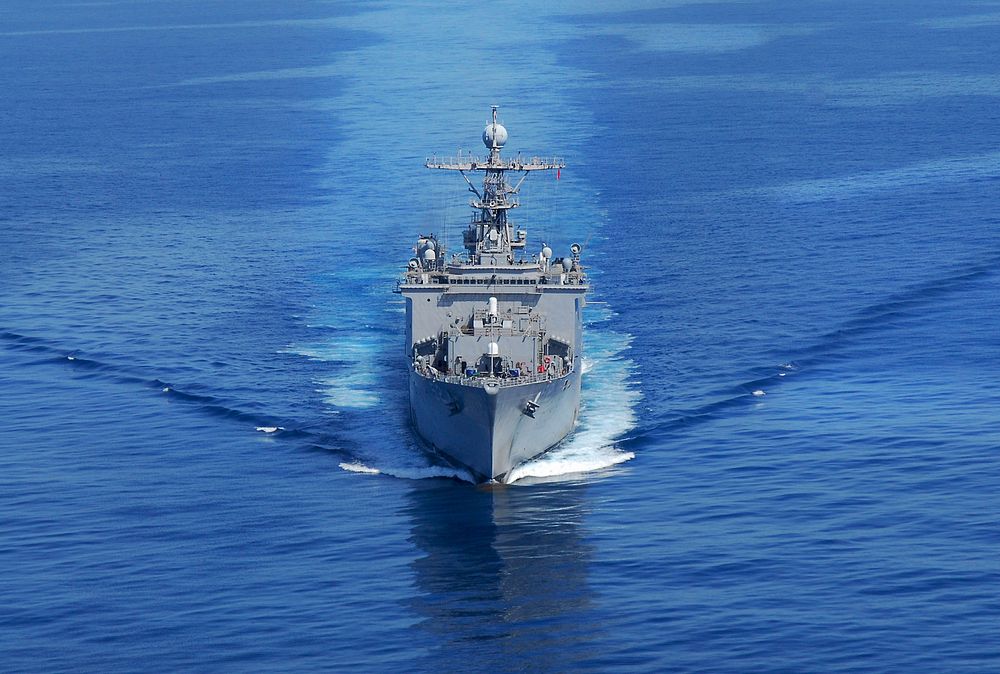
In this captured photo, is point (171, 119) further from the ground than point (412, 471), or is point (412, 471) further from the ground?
point (171, 119)

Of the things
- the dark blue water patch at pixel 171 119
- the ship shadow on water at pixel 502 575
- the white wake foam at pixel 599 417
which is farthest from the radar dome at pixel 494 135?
the dark blue water patch at pixel 171 119

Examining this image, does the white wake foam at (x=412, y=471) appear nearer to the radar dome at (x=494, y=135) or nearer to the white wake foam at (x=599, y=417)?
the white wake foam at (x=599, y=417)

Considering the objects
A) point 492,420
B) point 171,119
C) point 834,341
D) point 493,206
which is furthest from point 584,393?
point 171,119

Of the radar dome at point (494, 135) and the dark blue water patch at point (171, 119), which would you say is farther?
the dark blue water patch at point (171, 119)

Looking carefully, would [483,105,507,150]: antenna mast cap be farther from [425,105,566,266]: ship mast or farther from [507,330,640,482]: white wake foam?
[507,330,640,482]: white wake foam

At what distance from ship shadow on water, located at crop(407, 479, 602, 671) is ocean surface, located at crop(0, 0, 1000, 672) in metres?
0.15

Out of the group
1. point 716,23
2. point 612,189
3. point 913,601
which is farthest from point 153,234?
point 716,23

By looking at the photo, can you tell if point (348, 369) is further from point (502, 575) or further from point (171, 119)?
point (171, 119)

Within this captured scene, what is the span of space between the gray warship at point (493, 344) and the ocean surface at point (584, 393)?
74.8 inches

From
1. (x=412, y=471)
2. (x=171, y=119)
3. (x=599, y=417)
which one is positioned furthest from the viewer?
(x=171, y=119)

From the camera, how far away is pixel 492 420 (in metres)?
58.3

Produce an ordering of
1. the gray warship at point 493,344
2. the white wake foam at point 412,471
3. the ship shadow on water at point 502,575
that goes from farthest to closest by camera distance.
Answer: the white wake foam at point 412,471 < the gray warship at point 493,344 < the ship shadow on water at point 502,575

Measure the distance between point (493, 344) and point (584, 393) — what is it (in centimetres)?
960

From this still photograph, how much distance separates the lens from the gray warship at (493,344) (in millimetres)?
59281
